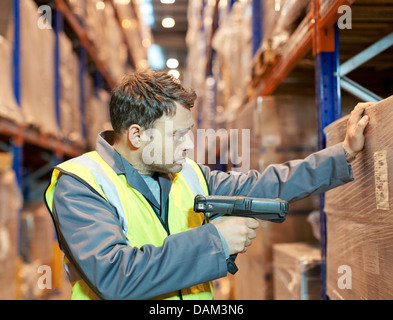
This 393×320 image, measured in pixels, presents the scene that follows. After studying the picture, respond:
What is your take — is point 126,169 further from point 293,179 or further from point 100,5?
point 100,5

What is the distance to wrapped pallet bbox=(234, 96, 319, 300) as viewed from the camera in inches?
104

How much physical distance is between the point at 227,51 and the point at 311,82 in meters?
2.06

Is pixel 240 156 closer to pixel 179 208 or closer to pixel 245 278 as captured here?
pixel 245 278

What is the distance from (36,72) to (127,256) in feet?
8.73

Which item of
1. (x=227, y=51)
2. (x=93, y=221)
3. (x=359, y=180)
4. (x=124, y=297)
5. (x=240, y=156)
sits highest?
(x=227, y=51)

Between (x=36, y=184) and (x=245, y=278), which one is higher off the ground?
(x=36, y=184)

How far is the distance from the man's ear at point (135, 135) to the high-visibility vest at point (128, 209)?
12 cm

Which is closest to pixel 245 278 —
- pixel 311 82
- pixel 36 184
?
pixel 311 82

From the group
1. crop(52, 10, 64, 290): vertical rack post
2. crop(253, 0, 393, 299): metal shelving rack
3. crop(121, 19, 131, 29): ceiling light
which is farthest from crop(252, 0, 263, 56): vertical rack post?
crop(121, 19, 131, 29): ceiling light

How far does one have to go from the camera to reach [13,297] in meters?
Result: 2.69

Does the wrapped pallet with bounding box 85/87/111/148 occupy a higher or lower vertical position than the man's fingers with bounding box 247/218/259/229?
higher

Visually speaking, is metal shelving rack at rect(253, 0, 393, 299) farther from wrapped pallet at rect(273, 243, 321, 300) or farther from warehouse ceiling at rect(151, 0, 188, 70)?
warehouse ceiling at rect(151, 0, 188, 70)

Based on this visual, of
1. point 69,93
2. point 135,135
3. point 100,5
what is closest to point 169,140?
point 135,135

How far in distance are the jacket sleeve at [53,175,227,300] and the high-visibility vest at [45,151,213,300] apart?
0.09 metres
